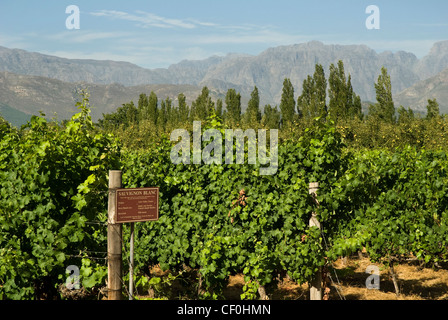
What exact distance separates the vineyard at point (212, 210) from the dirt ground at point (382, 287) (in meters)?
1.31

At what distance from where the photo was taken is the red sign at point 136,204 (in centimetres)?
581

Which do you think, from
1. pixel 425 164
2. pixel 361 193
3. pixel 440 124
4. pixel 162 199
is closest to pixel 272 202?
pixel 361 193

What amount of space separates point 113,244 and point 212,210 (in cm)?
230

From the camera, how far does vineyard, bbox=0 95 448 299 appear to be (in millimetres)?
6551

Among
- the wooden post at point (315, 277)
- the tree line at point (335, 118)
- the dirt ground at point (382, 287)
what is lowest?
the dirt ground at point (382, 287)

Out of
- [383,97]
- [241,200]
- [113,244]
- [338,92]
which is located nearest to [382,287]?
[241,200]

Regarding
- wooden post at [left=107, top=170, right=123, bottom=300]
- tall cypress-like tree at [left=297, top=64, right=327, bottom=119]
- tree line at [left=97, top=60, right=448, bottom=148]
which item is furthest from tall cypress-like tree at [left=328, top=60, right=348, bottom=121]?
wooden post at [left=107, top=170, right=123, bottom=300]

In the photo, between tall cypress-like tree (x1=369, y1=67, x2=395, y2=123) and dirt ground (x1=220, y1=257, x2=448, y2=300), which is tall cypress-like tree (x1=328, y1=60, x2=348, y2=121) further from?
dirt ground (x1=220, y1=257, x2=448, y2=300)

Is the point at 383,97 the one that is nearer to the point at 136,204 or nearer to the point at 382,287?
the point at 382,287

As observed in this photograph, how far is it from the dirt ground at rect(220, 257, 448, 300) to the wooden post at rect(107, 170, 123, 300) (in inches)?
162

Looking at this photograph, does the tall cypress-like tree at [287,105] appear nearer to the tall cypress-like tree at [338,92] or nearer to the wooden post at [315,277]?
the tall cypress-like tree at [338,92]

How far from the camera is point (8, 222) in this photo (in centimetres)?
653

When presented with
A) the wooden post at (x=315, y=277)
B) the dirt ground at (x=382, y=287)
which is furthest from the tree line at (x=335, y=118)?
the dirt ground at (x=382, y=287)

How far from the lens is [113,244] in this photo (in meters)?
6.02
